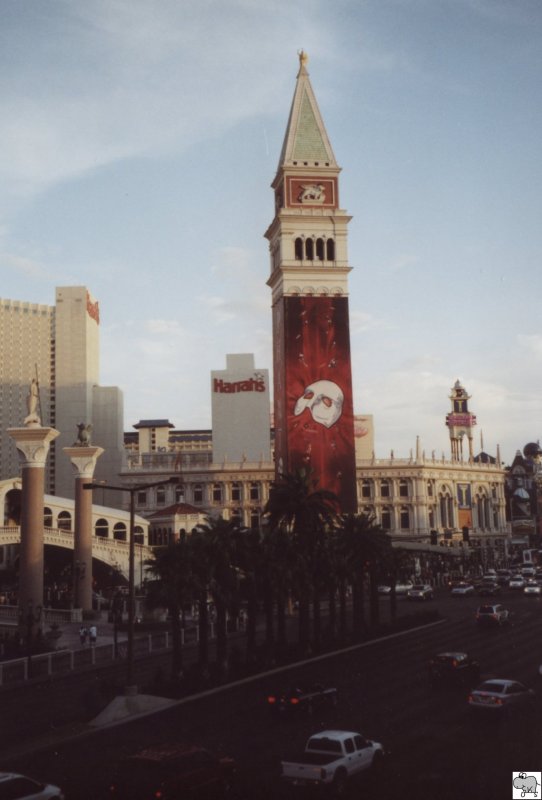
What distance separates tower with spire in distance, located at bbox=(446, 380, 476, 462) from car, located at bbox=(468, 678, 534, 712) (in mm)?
150387

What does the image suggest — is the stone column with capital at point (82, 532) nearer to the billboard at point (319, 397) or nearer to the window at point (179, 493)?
the billboard at point (319, 397)

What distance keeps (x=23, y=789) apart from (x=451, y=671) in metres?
22.0

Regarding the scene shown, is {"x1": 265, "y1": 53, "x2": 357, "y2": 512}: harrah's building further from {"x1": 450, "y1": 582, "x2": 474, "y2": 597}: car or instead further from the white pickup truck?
the white pickup truck

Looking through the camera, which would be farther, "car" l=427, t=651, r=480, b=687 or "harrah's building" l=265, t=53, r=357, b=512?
"harrah's building" l=265, t=53, r=357, b=512

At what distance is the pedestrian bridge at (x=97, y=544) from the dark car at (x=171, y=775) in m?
67.9

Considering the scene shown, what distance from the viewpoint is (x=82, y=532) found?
7306cm

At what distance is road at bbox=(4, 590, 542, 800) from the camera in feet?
78.2

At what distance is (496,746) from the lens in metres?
27.3

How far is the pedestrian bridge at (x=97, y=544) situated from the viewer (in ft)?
297

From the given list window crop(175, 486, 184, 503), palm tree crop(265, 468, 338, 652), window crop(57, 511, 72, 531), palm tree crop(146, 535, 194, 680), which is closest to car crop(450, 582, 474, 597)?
palm tree crop(265, 468, 338, 652)

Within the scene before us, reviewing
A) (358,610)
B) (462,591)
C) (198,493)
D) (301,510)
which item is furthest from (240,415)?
(301,510)

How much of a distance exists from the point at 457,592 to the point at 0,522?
48.4 m

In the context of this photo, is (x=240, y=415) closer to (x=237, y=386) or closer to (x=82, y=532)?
(x=237, y=386)

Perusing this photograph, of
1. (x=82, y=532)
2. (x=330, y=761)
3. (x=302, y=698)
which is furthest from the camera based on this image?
(x=82, y=532)
